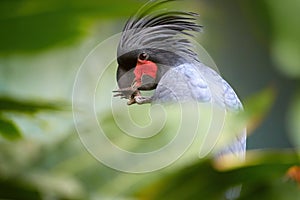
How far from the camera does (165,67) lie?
0.92 ft

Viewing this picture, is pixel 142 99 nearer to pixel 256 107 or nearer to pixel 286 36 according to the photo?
pixel 256 107

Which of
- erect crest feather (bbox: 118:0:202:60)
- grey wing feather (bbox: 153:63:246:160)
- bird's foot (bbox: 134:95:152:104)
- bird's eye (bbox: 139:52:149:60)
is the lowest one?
grey wing feather (bbox: 153:63:246:160)

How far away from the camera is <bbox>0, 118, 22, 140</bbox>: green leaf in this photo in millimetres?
318

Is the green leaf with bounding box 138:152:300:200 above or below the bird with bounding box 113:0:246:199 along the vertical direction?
below

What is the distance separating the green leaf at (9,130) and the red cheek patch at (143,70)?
8 centimetres

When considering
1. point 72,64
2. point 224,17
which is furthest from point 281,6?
point 72,64

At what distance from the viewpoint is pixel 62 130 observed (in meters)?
0.42

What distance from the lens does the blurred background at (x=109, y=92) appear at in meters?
0.33

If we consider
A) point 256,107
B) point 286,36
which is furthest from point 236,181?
point 286,36

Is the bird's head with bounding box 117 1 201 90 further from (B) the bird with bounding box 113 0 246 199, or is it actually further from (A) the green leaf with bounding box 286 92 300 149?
(A) the green leaf with bounding box 286 92 300 149

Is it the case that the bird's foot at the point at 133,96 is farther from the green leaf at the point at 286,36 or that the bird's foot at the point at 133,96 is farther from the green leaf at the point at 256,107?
the green leaf at the point at 286,36

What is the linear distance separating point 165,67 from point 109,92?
0.22ft

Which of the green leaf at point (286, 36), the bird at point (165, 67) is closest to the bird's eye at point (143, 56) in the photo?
the bird at point (165, 67)

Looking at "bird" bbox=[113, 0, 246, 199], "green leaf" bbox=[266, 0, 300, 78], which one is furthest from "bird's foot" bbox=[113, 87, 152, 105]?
"green leaf" bbox=[266, 0, 300, 78]
